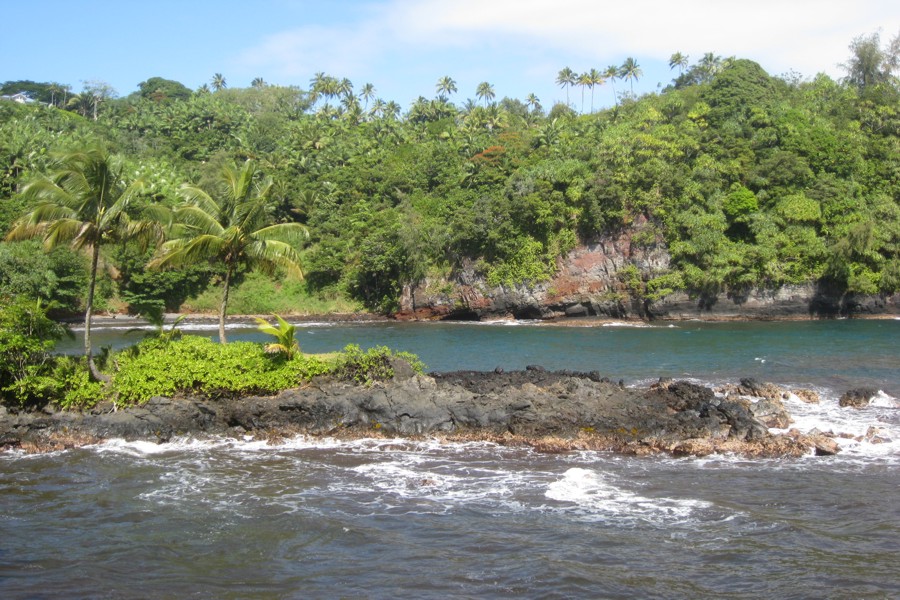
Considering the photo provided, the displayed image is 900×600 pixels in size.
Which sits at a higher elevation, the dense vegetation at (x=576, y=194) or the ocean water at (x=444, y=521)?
the dense vegetation at (x=576, y=194)

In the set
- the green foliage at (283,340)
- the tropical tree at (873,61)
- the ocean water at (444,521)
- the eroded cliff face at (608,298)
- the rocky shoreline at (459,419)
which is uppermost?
the tropical tree at (873,61)

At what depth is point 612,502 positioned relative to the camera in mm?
13852

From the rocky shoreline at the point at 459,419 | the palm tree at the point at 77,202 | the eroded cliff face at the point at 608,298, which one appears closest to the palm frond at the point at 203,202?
the palm tree at the point at 77,202

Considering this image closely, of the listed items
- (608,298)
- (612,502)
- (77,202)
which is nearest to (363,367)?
(77,202)

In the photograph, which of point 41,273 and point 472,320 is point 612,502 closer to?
point 472,320

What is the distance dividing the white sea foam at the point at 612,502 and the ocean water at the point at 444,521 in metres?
0.05

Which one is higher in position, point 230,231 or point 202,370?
point 230,231

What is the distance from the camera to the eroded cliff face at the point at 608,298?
154 ft

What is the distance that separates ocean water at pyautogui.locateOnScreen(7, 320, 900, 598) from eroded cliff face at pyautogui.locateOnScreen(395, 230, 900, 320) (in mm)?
27601

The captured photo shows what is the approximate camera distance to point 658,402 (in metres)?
20.0

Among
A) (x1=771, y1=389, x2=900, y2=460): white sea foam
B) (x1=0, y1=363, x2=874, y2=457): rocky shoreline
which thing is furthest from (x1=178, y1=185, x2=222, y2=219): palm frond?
(x1=771, y1=389, x2=900, y2=460): white sea foam

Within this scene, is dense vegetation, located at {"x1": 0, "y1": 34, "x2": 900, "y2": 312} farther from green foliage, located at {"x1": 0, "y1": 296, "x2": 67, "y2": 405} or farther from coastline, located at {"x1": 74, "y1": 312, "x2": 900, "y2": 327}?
green foliage, located at {"x1": 0, "y1": 296, "x2": 67, "y2": 405}

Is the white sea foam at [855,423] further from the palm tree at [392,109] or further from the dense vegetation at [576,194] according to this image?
the palm tree at [392,109]

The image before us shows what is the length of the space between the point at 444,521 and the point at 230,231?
11422 millimetres
